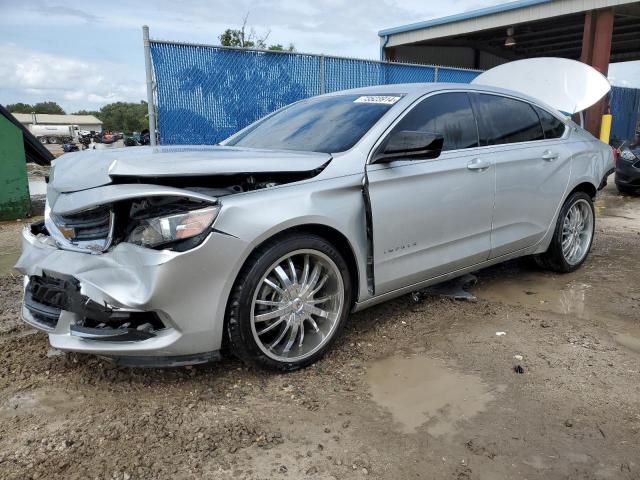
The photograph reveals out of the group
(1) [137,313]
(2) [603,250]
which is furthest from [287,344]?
(2) [603,250]

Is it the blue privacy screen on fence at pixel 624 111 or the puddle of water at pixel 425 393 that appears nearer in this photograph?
the puddle of water at pixel 425 393

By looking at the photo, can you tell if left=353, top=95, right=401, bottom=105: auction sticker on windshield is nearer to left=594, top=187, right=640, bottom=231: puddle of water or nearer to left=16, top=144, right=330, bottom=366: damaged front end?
left=16, top=144, right=330, bottom=366: damaged front end

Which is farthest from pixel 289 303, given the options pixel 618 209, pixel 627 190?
pixel 627 190

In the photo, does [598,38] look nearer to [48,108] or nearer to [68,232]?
[68,232]

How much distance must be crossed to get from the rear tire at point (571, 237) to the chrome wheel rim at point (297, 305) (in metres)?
2.53

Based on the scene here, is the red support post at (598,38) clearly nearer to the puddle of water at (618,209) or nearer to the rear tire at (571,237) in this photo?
the puddle of water at (618,209)

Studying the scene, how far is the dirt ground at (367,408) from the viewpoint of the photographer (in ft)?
7.13

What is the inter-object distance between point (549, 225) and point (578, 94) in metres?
4.15

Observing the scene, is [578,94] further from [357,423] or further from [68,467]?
[68,467]

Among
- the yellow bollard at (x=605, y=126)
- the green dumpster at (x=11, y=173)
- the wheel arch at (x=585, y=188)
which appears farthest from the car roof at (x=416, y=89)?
the yellow bollard at (x=605, y=126)

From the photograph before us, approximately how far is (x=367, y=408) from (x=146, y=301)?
1181mm

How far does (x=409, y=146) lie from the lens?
308 cm

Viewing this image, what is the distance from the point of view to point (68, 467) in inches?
84.1

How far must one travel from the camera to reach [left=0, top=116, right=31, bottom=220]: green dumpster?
7320 millimetres
